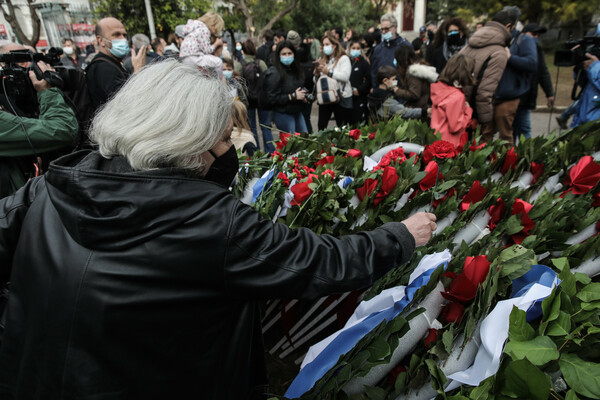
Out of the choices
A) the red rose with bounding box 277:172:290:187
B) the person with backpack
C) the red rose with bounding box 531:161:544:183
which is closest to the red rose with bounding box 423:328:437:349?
the red rose with bounding box 277:172:290:187

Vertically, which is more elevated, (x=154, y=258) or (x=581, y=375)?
(x=154, y=258)

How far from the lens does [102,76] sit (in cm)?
360

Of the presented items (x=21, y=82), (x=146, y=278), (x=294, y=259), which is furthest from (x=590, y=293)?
(x=21, y=82)

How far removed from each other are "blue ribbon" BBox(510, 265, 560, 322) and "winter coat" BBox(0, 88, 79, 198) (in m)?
2.46

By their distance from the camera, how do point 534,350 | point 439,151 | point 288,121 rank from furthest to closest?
point 288,121 < point 439,151 < point 534,350

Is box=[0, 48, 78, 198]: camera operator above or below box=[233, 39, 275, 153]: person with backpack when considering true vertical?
above

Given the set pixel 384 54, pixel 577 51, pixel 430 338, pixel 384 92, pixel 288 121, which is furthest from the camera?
pixel 384 54

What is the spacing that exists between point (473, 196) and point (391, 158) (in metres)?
0.47

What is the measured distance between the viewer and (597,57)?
436 cm

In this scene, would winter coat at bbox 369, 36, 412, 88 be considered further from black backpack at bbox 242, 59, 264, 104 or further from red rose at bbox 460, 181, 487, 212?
red rose at bbox 460, 181, 487, 212

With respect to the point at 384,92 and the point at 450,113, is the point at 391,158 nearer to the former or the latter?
the point at 450,113

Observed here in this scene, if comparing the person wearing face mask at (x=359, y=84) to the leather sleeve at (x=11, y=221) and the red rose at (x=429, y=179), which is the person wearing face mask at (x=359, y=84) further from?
the leather sleeve at (x=11, y=221)

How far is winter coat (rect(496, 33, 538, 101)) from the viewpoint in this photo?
4.68 metres

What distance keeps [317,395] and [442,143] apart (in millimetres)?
1410
